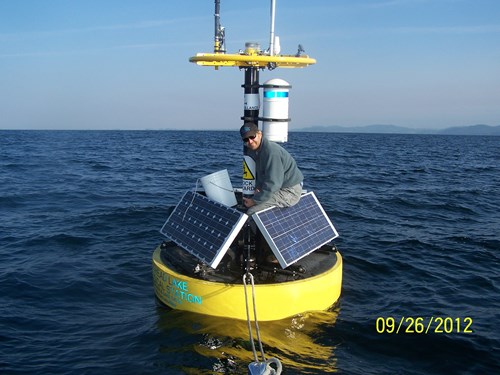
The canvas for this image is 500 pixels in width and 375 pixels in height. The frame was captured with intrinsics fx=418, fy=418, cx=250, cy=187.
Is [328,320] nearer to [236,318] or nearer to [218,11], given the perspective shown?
[236,318]

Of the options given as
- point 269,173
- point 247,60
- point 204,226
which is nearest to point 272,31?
point 247,60

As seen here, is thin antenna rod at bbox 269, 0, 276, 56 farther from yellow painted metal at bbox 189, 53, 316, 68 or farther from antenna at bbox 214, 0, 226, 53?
antenna at bbox 214, 0, 226, 53

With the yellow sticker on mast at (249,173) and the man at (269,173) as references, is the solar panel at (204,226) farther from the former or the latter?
the yellow sticker on mast at (249,173)

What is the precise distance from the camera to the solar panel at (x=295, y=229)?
7906 millimetres

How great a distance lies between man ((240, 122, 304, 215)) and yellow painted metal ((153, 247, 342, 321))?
153 centimetres

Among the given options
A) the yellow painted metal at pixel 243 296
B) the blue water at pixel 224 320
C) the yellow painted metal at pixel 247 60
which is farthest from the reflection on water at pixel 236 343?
the yellow painted metal at pixel 247 60

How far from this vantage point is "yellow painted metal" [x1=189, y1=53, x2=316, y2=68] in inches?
335

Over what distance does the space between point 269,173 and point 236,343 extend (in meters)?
3.06

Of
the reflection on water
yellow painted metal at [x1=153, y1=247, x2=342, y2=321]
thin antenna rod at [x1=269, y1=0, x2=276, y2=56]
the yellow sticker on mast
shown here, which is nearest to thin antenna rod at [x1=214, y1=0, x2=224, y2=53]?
thin antenna rod at [x1=269, y1=0, x2=276, y2=56]

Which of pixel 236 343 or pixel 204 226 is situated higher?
pixel 204 226

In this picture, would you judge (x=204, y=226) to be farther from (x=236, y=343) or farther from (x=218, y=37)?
(x=218, y=37)

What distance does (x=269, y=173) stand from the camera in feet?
25.4

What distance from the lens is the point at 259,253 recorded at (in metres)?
8.77
